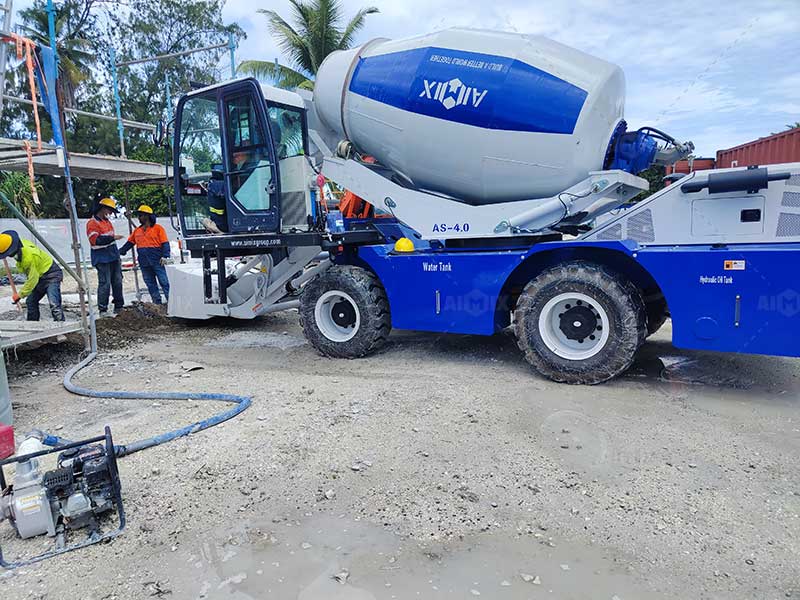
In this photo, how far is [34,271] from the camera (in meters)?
6.82

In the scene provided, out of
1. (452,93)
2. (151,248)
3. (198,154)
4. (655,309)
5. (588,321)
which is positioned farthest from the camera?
(151,248)

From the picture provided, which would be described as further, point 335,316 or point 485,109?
point 335,316

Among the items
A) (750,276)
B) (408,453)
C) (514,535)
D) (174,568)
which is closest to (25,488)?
(174,568)

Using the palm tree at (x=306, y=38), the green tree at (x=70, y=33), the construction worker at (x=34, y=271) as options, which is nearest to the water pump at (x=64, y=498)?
the construction worker at (x=34, y=271)

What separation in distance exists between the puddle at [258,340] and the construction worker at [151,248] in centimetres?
213

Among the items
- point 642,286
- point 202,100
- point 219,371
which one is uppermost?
point 202,100

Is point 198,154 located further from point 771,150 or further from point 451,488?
point 771,150

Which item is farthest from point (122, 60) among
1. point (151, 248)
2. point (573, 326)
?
point (573, 326)

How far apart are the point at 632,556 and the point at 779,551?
2.19ft

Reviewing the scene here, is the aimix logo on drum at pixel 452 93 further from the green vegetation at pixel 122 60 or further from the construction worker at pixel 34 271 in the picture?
the green vegetation at pixel 122 60

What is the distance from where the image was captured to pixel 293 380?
5.39 meters

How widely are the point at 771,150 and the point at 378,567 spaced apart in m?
8.36

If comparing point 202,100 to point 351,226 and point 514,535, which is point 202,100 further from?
point 514,535

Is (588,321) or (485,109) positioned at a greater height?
(485,109)
